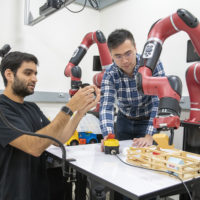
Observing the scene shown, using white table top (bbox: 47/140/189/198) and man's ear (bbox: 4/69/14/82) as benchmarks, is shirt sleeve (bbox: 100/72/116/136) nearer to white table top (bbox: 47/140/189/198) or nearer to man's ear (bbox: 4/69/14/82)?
white table top (bbox: 47/140/189/198)

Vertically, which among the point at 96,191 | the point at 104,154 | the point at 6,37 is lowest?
the point at 96,191

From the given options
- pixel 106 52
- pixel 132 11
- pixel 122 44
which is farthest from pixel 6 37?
pixel 122 44

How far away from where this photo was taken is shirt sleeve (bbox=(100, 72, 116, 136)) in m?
1.43

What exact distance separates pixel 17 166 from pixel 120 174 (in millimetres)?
482

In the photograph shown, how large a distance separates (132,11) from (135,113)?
63.1 inches

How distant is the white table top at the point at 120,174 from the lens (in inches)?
28.8

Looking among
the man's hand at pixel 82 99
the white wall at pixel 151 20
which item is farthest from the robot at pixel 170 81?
the white wall at pixel 151 20

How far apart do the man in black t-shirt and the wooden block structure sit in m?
0.36

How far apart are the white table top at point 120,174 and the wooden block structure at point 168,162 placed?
0.03m

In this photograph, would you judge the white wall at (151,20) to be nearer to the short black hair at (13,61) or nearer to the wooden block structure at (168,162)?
the wooden block structure at (168,162)

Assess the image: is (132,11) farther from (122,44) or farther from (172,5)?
(122,44)

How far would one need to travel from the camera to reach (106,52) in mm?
2209

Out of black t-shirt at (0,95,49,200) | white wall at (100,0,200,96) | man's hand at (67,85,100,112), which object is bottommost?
black t-shirt at (0,95,49,200)

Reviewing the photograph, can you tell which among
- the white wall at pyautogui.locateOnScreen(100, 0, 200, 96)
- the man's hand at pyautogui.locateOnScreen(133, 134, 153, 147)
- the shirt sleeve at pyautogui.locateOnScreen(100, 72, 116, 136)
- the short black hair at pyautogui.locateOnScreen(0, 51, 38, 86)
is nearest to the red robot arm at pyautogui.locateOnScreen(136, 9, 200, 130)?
the man's hand at pyautogui.locateOnScreen(133, 134, 153, 147)
